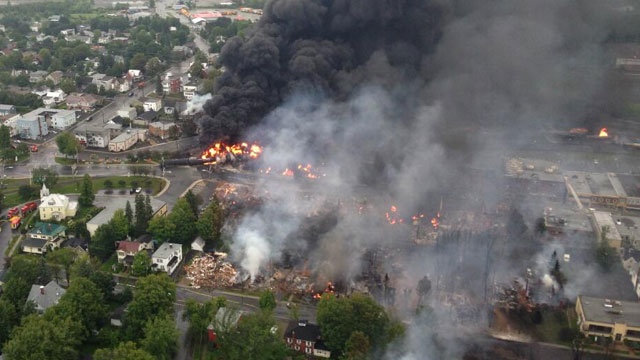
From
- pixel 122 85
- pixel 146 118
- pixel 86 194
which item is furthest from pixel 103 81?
pixel 86 194

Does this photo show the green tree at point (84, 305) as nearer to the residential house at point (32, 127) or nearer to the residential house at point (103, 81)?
the residential house at point (32, 127)

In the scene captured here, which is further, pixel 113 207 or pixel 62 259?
pixel 113 207

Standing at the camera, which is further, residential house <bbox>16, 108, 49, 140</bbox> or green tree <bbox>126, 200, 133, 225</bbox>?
residential house <bbox>16, 108, 49, 140</bbox>

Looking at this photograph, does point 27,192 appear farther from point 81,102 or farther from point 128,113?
point 81,102

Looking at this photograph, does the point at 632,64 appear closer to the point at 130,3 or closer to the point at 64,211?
the point at 64,211

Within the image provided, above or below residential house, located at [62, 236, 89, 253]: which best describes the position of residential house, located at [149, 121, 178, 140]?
above

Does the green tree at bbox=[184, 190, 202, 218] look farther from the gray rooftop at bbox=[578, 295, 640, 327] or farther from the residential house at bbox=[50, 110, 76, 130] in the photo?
the residential house at bbox=[50, 110, 76, 130]

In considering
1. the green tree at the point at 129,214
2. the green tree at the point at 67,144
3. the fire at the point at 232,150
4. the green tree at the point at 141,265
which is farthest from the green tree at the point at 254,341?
the green tree at the point at 67,144

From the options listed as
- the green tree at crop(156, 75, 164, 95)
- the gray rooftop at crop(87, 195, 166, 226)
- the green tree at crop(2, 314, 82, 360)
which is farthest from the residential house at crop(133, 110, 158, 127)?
the green tree at crop(2, 314, 82, 360)
